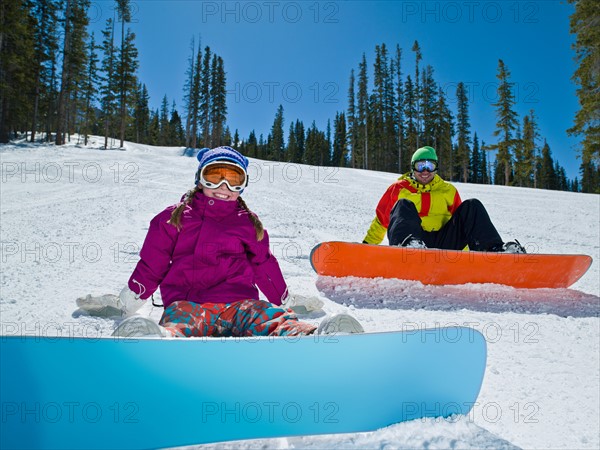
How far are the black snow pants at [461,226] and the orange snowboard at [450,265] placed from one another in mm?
212

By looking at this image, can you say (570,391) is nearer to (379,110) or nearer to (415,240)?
(415,240)

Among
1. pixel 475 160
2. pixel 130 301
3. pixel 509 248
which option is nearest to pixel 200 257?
pixel 130 301

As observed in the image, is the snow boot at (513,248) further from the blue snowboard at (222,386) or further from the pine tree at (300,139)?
the pine tree at (300,139)

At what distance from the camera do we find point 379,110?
43.9m

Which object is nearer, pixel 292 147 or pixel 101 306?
pixel 101 306

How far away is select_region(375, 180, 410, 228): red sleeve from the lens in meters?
4.11

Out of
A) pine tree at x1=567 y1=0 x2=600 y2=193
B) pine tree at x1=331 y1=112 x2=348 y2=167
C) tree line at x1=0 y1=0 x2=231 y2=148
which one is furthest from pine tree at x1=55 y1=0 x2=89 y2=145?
pine tree at x1=331 y1=112 x2=348 y2=167

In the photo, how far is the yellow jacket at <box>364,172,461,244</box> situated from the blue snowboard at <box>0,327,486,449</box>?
2.76 meters

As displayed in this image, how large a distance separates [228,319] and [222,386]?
27.7 inches

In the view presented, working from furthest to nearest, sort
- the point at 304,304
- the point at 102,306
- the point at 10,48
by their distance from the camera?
the point at 10,48 → the point at 304,304 → the point at 102,306

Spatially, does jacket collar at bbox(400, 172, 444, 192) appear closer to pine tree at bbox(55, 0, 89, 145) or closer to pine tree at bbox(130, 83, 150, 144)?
pine tree at bbox(55, 0, 89, 145)

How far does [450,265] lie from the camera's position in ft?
11.4

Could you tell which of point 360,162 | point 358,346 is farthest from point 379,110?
point 358,346

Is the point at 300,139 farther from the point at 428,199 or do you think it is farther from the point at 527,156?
the point at 428,199
